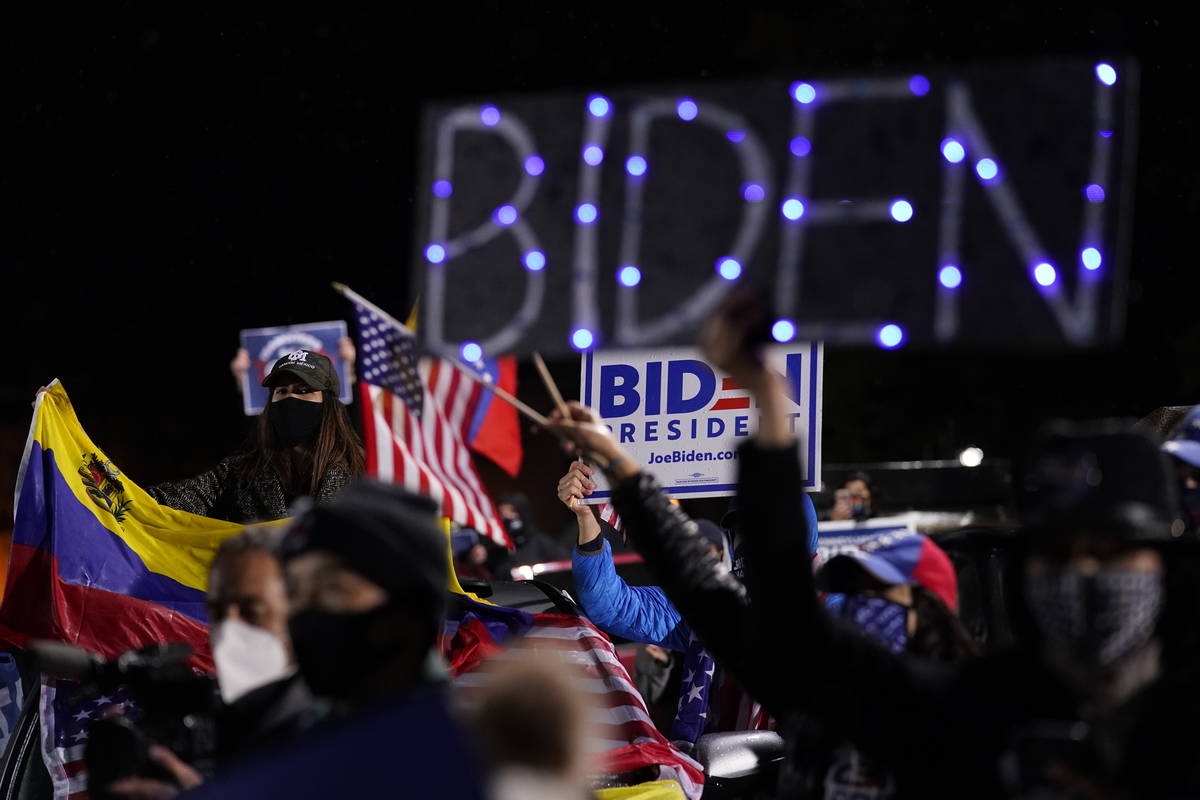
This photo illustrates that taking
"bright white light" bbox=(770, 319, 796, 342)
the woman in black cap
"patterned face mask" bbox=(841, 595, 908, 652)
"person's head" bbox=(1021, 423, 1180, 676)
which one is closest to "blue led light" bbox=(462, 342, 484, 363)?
"bright white light" bbox=(770, 319, 796, 342)

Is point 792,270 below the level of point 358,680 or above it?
above

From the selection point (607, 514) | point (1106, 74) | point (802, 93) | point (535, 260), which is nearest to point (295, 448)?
point (607, 514)

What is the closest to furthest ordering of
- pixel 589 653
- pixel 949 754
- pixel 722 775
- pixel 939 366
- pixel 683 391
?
1. pixel 949 754
2. pixel 722 775
3. pixel 589 653
4. pixel 683 391
5. pixel 939 366

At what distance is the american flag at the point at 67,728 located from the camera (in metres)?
5.15

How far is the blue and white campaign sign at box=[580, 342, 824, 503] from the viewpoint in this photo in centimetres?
684

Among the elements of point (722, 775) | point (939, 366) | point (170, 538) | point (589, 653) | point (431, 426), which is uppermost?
point (939, 366)

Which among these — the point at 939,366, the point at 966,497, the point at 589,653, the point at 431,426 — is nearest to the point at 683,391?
the point at 431,426

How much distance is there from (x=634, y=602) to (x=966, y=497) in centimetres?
1090

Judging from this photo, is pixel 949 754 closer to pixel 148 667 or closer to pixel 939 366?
pixel 148 667

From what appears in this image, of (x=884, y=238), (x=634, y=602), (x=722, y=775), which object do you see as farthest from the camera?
(x=634, y=602)

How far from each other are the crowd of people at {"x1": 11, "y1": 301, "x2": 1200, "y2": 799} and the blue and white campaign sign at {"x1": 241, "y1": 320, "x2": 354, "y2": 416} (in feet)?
22.4

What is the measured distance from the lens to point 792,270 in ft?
11.1

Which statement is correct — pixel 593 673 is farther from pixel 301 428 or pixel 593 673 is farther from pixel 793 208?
pixel 793 208

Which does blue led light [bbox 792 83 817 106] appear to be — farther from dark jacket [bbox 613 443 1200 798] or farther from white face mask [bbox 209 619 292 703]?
white face mask [bbox 209 619 292 703]
